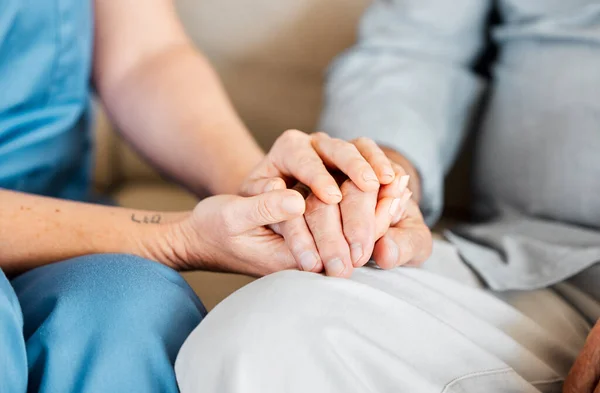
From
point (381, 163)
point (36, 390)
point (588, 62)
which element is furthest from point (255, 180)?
point (588, 62)

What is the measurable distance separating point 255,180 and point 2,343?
250 millimetres

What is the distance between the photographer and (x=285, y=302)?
18.7 inches

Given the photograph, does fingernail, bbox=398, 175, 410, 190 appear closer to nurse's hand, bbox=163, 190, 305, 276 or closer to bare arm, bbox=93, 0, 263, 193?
nurse's hand, bbox=163, 190, 305, 276

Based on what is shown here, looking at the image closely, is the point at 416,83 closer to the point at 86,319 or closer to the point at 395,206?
the point at 395,206

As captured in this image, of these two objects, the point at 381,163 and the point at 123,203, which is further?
the point at 123,203

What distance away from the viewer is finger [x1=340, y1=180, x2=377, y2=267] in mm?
543

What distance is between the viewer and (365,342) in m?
0.46

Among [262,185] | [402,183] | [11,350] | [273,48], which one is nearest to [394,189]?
[402,183]

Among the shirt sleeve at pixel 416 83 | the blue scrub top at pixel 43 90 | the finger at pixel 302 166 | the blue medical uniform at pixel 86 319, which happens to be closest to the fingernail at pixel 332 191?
the finger at pixel 302 166

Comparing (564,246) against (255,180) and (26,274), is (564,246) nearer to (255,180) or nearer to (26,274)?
(255,180)

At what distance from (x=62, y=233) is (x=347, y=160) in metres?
0.26

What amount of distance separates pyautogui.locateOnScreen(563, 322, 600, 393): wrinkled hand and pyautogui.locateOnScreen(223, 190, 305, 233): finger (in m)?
0.24

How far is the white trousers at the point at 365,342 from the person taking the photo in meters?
0.45

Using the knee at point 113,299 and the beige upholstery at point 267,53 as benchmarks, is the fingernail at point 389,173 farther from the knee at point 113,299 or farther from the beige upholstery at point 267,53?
the beige upholstery at point 267,53
